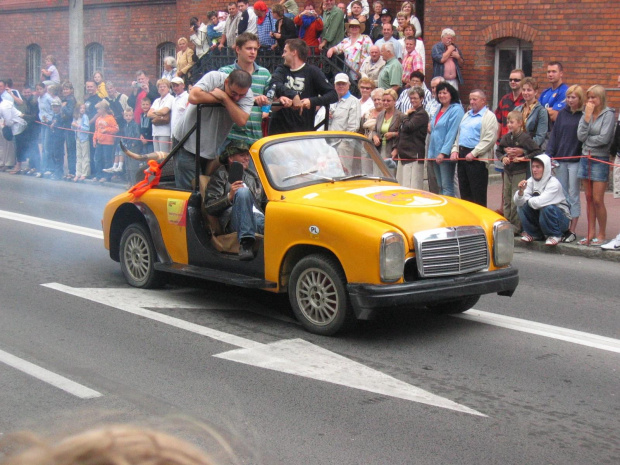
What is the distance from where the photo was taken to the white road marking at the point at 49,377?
5.89 m

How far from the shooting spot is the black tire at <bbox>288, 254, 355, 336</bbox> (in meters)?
7.13

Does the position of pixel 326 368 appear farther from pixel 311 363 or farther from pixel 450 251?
pixel 450 251

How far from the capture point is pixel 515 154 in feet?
40.9

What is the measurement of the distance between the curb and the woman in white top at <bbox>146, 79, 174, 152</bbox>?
7.53 metres

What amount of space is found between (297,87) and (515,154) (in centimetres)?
356

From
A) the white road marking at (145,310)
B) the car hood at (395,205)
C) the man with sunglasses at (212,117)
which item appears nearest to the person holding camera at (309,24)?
the man with sunglasses at (212,117)

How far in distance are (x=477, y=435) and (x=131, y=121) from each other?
14625 mm

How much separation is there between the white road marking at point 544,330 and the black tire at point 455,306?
0.23 ft

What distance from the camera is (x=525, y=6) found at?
17.6 metres

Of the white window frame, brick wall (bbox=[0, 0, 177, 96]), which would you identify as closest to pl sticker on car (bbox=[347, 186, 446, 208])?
the white window frame

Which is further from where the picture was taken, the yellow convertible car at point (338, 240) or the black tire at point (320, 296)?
the black tire at point (320, 296)

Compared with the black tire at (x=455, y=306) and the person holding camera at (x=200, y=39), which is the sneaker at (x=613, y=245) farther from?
the person holding camera at (x=200, y=39)

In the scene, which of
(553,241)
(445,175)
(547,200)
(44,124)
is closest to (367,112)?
(445,175)

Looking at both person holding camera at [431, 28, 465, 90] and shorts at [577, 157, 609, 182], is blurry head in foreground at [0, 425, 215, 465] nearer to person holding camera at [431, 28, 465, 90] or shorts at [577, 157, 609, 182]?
shorts at [577, 157, 609, 182]
